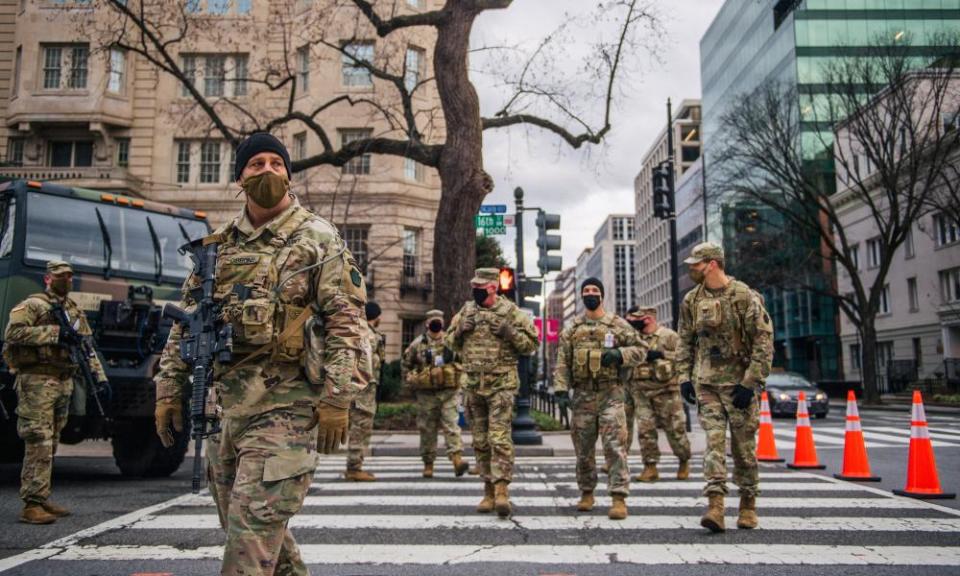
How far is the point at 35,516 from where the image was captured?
6.45 m

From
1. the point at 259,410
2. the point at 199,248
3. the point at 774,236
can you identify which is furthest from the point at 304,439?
the point at 774,236

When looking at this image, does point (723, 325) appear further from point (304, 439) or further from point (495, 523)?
point (304, 439)

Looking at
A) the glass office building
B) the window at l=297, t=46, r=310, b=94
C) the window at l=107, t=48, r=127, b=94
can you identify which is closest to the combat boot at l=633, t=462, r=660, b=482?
the glass office building

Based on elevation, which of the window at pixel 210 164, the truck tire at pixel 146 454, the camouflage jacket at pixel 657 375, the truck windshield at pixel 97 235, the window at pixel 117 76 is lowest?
the truck tire at pixel 146 454

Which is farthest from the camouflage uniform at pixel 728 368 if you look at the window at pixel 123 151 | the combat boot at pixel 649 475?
the window at pixel 123 151

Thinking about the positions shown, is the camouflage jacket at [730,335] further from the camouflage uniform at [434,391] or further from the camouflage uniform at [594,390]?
the camouflage uniform at [434,391]

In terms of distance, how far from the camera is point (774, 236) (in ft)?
124

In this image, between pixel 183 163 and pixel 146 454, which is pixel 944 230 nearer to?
pixel 183 163

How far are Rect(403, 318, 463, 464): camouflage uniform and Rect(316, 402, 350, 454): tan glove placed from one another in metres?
6.56

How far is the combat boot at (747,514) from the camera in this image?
6.18 meters

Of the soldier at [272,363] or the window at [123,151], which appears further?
the window at [123,151]

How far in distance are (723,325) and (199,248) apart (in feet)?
14.9

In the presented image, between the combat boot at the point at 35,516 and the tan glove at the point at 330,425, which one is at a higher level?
the tan glove at the point at 330,425

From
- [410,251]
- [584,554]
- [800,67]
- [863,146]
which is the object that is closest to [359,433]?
[584,554]
